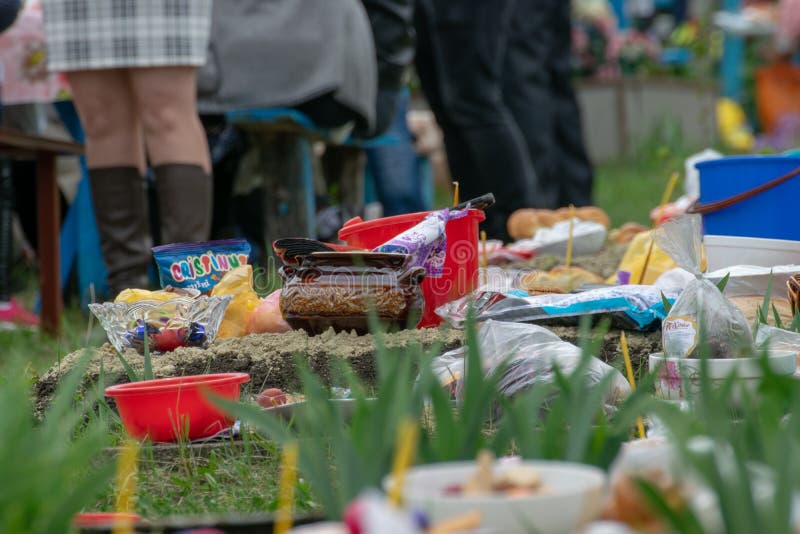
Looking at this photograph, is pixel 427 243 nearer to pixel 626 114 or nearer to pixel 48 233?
pixel 48 233

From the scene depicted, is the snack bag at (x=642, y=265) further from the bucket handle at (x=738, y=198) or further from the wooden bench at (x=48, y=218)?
the wooden bench at (x=48, y=218)

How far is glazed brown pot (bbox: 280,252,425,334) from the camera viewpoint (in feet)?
7.89

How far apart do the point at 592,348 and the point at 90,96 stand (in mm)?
2578

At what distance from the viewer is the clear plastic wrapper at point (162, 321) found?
2.46 m

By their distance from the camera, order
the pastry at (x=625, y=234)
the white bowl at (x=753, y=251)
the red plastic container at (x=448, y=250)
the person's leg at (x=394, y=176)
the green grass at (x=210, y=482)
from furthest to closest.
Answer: the person's leg at (x=394, y=176) < the pastry at (x=625, y=234) < the white bowl at (x=753, y=251) < the red plastic container at (x=448, y=250) < the green grass at (x=210, y=482)

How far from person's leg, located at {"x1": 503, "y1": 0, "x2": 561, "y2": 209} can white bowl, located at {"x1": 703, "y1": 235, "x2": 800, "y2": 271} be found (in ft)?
8.32

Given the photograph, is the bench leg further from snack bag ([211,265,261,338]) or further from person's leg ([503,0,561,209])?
person's leg ([503,0,561,209])

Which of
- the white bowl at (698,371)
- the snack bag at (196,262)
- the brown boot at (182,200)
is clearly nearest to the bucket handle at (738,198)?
the white bowl at (698,371)

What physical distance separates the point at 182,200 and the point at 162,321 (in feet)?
3.55

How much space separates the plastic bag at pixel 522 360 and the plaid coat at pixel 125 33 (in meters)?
1.54

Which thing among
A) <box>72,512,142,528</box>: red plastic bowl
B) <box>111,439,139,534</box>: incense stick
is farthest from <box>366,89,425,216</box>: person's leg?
<box>72,512,142,528</box>: red plastic bowl

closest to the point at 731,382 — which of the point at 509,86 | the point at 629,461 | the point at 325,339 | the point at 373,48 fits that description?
the point at 629,461

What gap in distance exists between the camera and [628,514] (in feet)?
3.34

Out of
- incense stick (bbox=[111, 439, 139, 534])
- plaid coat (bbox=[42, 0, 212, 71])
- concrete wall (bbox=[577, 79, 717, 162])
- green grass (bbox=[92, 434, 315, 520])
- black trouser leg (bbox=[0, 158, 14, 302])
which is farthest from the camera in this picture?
concrete wall (bbox=[577, 79, 717, 162])
